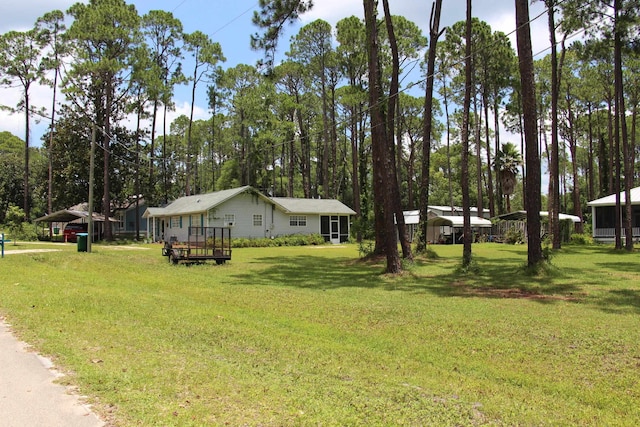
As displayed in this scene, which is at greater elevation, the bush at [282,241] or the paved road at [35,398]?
the bush at [282,241]

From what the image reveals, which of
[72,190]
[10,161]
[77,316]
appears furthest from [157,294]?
[10,161]

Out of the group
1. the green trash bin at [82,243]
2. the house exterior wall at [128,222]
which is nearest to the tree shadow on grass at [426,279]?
the green trash bin at [82,243]

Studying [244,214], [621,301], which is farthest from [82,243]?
[621,301]

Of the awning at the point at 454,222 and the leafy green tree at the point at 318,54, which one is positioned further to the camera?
the leafy green tree at the point at 318,54

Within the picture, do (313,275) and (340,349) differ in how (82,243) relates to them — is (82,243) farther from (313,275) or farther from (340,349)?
(340,349)

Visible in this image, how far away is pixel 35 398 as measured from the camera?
14.3ft

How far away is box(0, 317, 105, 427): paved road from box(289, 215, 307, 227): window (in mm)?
34340

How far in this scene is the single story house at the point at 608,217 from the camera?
3550 cm

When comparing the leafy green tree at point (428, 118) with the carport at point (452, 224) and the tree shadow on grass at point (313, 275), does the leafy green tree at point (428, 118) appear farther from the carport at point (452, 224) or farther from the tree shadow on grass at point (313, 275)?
the carport at point (452, 224)

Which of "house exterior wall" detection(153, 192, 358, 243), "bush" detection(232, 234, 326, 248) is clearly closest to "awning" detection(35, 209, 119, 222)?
"house exterior wall" detection(153, 192, 358, 243)

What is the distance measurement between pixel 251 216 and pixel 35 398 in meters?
33.5

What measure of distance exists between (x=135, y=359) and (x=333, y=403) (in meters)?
2.51

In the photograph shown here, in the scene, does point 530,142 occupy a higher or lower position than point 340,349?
higher

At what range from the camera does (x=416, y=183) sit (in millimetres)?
62312
